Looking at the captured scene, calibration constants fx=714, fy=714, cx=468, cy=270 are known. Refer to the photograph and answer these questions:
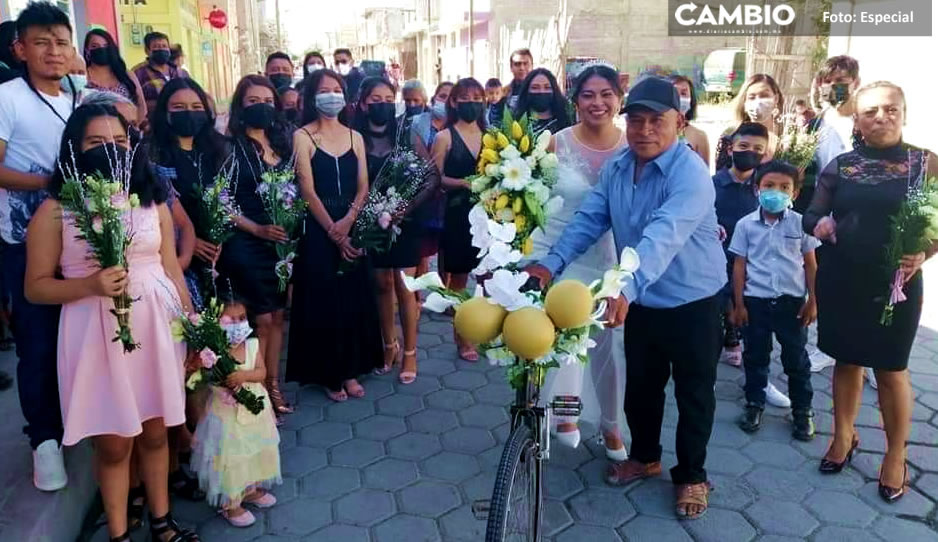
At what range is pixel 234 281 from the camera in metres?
4.26

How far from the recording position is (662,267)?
2.86 meters

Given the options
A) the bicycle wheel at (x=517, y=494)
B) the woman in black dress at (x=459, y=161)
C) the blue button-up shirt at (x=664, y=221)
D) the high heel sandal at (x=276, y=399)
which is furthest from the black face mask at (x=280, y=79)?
the bicycle wheel at (x=517, y=494)

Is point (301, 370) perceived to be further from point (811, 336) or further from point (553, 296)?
point (811, 336)

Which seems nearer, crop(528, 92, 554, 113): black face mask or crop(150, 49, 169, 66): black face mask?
crop(528, 92, 554, 113): black face mask

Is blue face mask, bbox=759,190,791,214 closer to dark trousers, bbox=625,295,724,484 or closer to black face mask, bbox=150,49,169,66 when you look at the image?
dark trousers, bbox=625,295,724,484

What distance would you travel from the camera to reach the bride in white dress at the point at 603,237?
3.70 meters

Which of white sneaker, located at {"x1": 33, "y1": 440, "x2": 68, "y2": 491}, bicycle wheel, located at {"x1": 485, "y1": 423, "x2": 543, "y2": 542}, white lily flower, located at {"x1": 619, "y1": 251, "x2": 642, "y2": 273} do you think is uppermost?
white lily flower, located at {"x1": 619, "y1": 251, "x2": 642, "y2": 273}

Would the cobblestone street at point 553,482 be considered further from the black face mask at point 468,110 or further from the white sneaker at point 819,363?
the black face mask at point 468,110

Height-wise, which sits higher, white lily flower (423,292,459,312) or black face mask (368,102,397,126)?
black face mask (368,102,397,126)

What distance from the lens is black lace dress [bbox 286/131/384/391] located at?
4582 millimetres

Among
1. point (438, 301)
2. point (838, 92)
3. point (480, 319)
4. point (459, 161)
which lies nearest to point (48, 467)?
point (438, 301)

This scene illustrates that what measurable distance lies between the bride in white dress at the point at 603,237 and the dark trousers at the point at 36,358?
2295 millimetres

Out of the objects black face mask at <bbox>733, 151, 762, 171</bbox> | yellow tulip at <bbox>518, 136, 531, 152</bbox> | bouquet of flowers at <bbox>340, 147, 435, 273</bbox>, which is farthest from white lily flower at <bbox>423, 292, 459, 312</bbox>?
black face mask at <bbox>733, 151, 762, 171</bbox>

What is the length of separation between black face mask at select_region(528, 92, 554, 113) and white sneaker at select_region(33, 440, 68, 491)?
3.50m
